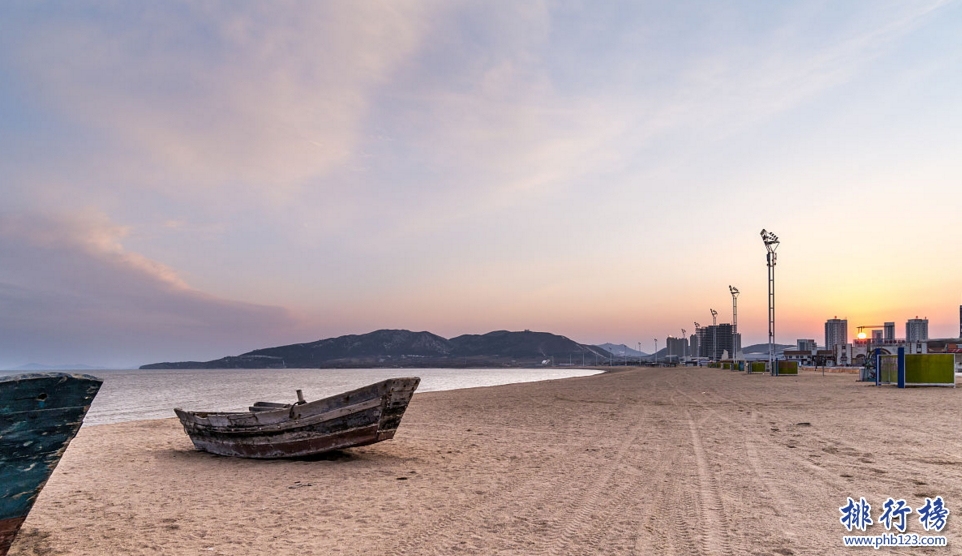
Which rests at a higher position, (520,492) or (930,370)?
(930,370)

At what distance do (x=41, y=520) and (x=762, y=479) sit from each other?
9.49 metres

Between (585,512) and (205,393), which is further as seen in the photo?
(205,393)

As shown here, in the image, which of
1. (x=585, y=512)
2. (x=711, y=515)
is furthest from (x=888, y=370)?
(x=585, y=512)

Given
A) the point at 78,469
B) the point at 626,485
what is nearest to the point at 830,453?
the point at 626,485

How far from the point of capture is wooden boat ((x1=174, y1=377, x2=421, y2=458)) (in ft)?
33.4

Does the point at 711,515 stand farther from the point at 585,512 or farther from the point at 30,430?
the point at 30,430

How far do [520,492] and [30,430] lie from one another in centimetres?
546

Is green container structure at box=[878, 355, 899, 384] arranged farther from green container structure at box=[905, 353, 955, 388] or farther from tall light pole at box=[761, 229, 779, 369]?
tall light pole at box=[761, 229, 779, 369]

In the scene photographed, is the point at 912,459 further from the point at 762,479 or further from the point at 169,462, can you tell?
the point at 169,462

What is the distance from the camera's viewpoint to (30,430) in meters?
4.72

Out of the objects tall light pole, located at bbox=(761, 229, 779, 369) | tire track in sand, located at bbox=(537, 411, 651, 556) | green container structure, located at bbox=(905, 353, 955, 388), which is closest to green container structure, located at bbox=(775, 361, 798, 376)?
tall light pole, located at bbox=(761, 229, 779, 369)

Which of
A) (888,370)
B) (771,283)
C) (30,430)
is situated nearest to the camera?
(30,430)

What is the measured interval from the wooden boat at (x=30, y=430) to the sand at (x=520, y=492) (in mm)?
1398

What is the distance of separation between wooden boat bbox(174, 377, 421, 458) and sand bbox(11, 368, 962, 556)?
0.37 metres
